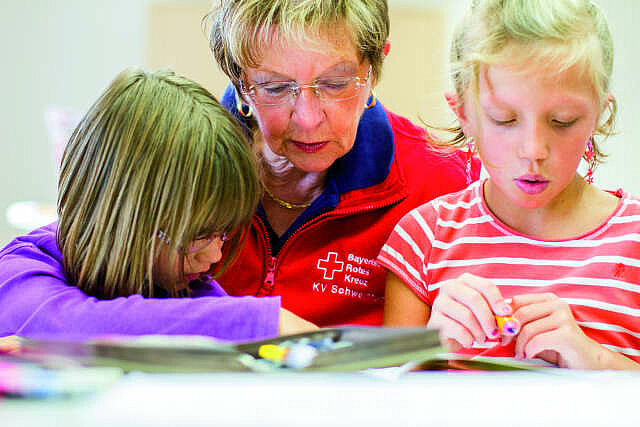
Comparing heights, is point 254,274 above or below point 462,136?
below

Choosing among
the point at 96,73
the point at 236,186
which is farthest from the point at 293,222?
the point at 96,73

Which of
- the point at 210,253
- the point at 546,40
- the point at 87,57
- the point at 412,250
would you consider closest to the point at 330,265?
the point at 412,250

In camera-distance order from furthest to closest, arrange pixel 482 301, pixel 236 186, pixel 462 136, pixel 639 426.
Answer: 1. pixel 462 136
2. pixel 236 186
3. pixel 482 301
4. pixel 639 426

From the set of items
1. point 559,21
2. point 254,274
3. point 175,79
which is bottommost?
point 254,274

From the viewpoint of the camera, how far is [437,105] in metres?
1.17

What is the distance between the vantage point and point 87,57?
3.54 meters

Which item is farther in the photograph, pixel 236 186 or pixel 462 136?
→ pixel 462 136

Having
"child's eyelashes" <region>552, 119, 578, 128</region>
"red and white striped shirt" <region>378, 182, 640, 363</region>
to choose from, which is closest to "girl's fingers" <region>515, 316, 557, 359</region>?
"red and white striped shirt" <region>378, 182, 640, 363</region>

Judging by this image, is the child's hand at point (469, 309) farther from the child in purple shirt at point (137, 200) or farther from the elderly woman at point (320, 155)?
the elderly woman at point (320, 155)

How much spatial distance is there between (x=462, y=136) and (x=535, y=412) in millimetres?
696

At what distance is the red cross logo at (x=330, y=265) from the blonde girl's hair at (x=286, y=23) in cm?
33

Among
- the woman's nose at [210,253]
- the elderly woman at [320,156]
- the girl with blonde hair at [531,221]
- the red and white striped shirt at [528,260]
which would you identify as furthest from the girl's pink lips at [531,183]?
the woman's nose at [210,253]

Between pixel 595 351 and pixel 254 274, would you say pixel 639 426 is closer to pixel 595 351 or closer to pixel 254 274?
pixel 595 351

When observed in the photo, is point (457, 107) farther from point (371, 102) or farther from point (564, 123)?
point (371, 102)
